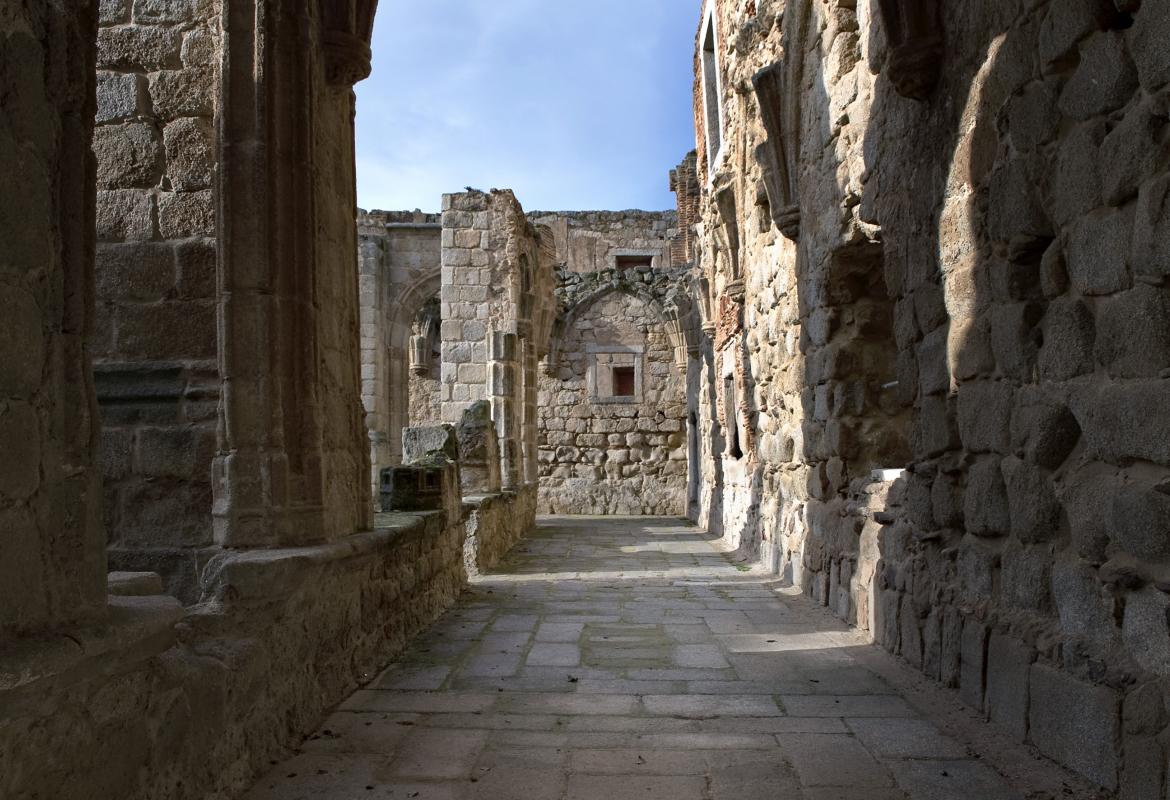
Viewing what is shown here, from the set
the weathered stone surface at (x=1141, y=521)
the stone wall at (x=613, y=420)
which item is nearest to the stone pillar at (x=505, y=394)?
the stone wall at (x=613, y=420)

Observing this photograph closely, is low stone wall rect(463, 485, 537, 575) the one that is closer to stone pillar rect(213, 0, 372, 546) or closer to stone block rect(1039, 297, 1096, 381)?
stone pillar rect(213, 0, 372, 546)

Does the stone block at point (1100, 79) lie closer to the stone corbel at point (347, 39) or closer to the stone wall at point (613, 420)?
the stone corbel at point (347, 39)

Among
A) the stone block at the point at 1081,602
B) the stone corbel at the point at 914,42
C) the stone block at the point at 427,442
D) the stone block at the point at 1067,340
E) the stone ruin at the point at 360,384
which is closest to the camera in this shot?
the stone ruin at the point at 360,384

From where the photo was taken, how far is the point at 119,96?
12.0ft

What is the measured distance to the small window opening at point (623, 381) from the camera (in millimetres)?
17422

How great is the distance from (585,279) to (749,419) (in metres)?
8.54

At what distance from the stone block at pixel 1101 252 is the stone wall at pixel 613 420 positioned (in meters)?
14.3

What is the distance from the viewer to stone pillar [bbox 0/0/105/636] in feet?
5.44

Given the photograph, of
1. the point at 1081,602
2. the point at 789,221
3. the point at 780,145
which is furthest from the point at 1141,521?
the point at 780,145

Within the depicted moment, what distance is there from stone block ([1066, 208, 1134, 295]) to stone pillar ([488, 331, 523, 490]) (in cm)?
889

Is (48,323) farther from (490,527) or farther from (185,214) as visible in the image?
(490,527)

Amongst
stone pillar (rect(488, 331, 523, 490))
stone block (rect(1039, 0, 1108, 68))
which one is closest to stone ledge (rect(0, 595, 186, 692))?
stone block (rect(1039, 0, 1108, 68))

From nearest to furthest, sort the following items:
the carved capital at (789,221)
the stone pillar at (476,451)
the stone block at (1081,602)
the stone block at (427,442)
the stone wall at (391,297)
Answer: the stone block at (1081,602), the carved capital at (789,221), the stone block at (427,442), the stone pillar at (476,451), the stone wall at (391,297)

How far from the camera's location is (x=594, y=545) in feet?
34.9
